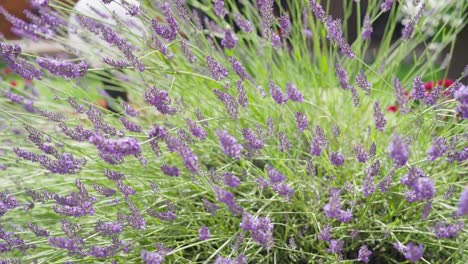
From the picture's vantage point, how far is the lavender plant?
1096mm

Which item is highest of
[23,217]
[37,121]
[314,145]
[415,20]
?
[415,20]

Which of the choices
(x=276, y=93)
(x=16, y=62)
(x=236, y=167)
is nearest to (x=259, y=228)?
(x=276, y=93)

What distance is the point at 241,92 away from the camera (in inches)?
46.9

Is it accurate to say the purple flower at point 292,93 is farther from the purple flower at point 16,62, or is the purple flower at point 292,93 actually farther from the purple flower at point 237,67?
the purple flower at point 16,62

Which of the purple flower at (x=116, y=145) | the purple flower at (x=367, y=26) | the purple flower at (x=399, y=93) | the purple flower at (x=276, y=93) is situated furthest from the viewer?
the purple flower at (x=367, y=26)

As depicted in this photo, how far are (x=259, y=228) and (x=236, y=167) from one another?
55 cm

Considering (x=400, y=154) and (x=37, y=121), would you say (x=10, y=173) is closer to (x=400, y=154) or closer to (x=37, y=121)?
(x=37, y=121)

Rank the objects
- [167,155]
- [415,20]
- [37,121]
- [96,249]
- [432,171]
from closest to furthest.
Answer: [96,249] → [415,20] → [432,171] → [167,155] → [37,121]

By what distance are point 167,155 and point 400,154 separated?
1000mm

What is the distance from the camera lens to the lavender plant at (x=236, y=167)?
110 cm

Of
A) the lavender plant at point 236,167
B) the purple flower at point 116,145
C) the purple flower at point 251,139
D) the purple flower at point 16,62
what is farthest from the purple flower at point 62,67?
the purple flower at point 251,139

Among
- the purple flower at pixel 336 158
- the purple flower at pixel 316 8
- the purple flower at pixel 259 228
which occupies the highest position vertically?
the purple flower at pixel 316 8

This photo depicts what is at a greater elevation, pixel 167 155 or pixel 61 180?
pixel 167 155

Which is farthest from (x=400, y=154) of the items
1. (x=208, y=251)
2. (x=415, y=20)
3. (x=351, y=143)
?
(x=351, y=143)
